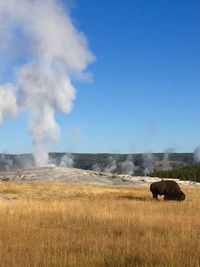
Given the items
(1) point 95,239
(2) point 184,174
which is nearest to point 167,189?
Answer: (1) point 95,239

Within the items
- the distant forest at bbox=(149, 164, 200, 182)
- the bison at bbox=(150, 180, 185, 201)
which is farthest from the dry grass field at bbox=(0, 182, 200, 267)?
the distant forest at bbox=(149, 164, 200, 182)

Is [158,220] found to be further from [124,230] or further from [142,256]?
[142,256]

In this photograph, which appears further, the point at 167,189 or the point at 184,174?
the point at 184,174

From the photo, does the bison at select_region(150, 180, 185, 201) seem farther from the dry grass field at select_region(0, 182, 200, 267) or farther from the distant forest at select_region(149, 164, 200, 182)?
the distant forest at select_region(149, 164, 200, 182)

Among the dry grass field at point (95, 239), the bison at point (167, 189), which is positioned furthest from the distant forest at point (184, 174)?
the dry grass field at point (95, 239)

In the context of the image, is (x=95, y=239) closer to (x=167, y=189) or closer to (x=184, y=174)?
(x=167, y=189)

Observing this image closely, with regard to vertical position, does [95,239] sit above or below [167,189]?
below

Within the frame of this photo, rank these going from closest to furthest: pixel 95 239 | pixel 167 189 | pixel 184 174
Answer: pixel 95 239
pixel 167 189
pixel 184 174

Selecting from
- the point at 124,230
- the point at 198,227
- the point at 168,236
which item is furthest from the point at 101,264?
the point at 198,227

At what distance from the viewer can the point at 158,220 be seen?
18672mm

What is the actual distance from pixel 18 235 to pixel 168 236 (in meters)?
4.40

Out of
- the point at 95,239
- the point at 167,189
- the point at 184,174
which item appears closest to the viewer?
the point at 95,239

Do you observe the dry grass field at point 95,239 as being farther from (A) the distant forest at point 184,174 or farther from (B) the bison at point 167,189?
(A) the distant forest at point 184,174

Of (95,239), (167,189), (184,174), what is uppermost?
(184,174)
